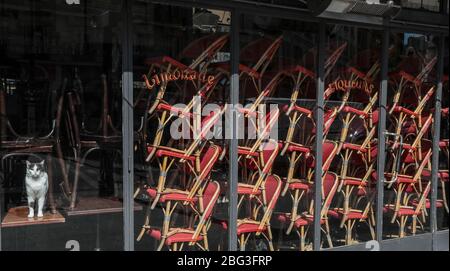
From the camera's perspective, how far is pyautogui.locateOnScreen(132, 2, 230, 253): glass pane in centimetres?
358

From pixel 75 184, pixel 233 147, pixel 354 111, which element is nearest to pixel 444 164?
pixel 354 111

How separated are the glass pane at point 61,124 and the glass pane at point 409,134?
247 cm

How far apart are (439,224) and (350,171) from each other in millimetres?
1329

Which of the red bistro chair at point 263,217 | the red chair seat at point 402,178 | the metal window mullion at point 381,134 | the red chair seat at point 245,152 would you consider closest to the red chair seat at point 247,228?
the red bistro chair at point 263,217

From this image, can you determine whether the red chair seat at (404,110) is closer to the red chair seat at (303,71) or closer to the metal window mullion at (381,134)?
the metal window mullion at (381,134)

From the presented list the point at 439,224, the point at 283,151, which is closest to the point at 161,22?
the point at 283,151

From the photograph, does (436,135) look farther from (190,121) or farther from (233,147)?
(190,121)

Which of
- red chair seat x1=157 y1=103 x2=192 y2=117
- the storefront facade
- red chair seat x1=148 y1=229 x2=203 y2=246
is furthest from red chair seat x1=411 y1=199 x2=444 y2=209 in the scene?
red chair seat x1=157 y1=103 x2=192 y2=117

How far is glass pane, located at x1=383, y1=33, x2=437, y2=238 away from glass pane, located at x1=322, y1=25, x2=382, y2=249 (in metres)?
0.20

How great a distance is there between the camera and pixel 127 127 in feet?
11.4

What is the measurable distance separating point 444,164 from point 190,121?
9.35 feet

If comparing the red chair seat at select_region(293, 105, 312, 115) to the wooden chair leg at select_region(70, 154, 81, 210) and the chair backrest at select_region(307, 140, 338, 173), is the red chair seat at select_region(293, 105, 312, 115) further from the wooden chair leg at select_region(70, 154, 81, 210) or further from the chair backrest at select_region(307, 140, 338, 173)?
the wooden chair leg at select_region(70, 154, 81, 210)

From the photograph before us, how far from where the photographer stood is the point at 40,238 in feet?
11.5

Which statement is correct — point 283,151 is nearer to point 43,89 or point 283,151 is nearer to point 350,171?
point 350,171
